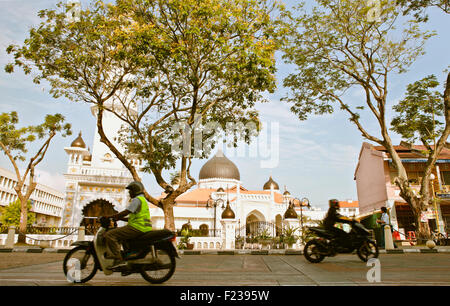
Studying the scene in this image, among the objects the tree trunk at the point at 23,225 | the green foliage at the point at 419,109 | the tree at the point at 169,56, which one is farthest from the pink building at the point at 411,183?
the tree trunk at the point at 23,225

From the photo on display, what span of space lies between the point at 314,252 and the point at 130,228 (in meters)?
4.58

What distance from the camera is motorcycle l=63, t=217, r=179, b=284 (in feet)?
13.4

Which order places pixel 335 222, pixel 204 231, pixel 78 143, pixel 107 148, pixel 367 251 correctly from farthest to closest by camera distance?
pixel 204 231 → pixel 107 148 → pixel 78 143 → pixel 367 251 → pixel 335 222

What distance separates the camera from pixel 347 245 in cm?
673

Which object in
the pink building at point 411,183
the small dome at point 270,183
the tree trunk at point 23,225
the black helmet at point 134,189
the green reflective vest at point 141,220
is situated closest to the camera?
the green reflective vest at point 141,220

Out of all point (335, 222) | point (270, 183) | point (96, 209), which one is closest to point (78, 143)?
point (96, 209)

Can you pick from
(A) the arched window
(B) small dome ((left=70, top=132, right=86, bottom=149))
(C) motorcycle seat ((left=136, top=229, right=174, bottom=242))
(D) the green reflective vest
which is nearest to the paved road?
(C) motorcycle seat ((left=136, top=229, right=174, bottom=242))

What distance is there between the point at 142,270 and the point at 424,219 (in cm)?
1474

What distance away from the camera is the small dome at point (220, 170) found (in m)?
46.8

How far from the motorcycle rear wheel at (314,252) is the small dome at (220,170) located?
3953 cm

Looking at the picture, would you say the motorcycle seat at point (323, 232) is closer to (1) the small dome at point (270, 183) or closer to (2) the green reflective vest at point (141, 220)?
(2) the green reflective vest at point (141, 220)

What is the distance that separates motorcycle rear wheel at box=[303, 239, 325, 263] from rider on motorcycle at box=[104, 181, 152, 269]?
166 inches

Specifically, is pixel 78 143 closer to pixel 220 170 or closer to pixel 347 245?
pixel 347 245
